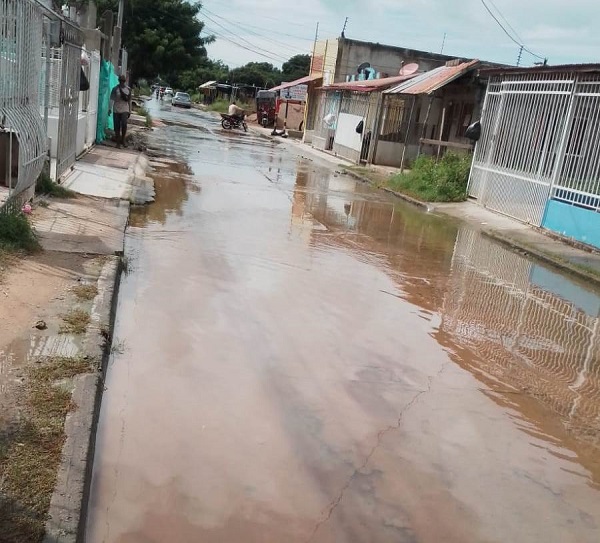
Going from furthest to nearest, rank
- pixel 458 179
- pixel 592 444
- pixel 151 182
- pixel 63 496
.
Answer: pixel 458 179 < pixel 151 182 < pixel 592 444 < pixel 63 496

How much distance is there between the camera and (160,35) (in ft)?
143

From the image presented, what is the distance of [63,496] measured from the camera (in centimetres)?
301

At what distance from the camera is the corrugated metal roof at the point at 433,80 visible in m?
19.0

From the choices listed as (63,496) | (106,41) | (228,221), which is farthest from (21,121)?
(106,41)

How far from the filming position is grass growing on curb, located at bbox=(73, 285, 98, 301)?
18.3ft

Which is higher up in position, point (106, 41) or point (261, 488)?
point (106, 41)

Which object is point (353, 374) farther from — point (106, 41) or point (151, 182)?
point (106, 41)

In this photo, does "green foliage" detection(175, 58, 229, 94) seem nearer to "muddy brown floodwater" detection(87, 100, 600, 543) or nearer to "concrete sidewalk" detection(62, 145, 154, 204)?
"concrete sidewalk" detection(62, 145, 154, 204)

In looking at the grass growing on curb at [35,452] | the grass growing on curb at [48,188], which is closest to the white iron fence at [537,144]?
the grass growing on curb at [48,188]

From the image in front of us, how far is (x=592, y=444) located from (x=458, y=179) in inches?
495

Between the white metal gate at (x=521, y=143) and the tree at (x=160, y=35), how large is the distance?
109 ft

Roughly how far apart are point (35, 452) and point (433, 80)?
62.9 feet

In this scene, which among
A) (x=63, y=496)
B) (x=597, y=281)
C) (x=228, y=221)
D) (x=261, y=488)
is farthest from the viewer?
(x=228, y=221)

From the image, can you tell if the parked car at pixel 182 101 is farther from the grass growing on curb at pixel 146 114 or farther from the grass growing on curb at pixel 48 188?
the grass growing on curb at pixel 48 188
